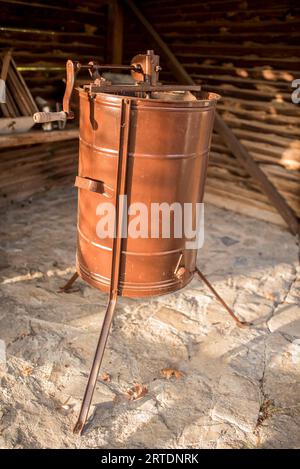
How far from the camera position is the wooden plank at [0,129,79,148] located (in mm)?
5105

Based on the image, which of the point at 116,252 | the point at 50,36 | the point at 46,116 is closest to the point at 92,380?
the point at 116,252

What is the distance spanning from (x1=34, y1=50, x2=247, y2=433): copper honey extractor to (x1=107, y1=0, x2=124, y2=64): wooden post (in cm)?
439

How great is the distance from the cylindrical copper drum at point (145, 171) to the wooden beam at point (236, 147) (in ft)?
11.4

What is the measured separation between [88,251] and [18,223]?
3.14m

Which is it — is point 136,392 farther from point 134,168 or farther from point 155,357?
point 134,168

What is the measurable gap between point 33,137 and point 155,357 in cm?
351

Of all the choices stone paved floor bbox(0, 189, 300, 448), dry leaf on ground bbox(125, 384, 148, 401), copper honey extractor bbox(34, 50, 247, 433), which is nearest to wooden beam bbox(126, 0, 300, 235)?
stone paved floor bbox(0, 189, 300, 448)

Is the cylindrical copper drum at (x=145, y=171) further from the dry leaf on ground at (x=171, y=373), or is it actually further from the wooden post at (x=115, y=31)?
the wooden post at (x=115, y=31)

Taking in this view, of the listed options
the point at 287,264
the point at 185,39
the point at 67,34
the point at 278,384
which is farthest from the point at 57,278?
the point at 185,39

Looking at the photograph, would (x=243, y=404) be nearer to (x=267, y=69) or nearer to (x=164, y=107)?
(x=164, y=107)

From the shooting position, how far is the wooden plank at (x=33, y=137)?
5105 millimetres

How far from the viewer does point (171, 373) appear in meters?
3.39

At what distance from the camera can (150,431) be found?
9.41 ft

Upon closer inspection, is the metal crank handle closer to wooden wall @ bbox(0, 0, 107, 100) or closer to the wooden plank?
the wooden plank
